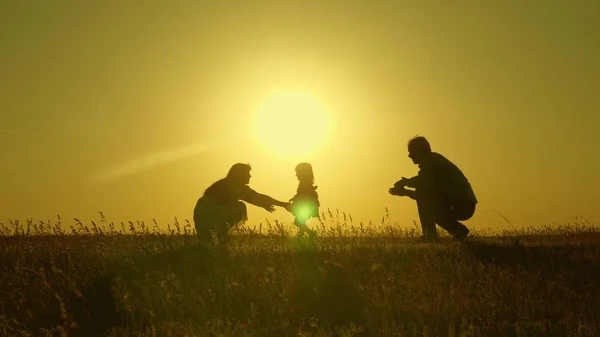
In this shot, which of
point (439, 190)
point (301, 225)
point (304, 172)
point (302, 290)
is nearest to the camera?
point (302, 290)

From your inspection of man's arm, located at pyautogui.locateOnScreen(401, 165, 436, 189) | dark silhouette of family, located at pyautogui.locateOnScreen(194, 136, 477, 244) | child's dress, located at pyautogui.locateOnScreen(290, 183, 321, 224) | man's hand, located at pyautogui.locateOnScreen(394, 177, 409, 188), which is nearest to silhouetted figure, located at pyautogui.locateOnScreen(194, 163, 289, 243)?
dark silhouette of family, located at pyautogui.locateOnScreen(194, 136, 477, 244)

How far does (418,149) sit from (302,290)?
18.6 ft

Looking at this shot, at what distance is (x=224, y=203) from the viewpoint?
44.1 ft

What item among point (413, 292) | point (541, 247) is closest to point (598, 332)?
point (413, 292)

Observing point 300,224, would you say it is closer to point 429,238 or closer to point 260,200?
point 260,200

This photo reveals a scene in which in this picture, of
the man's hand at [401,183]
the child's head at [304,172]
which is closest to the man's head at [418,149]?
the man's hand at [401,183]

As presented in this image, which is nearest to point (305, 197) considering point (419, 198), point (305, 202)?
point (305, 202)

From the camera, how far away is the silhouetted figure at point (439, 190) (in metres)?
13.4

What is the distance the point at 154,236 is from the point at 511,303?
7624 mm

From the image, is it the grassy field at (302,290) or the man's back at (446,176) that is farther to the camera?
the man's back at (446,176)

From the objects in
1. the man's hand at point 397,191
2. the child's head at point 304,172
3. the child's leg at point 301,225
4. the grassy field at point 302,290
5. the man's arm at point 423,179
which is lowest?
the grassy field at point 302,290

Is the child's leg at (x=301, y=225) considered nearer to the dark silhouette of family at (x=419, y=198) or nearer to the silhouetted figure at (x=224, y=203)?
the dark silhouette of family at (x=419, y=198)

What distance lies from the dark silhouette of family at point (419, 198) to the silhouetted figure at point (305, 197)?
20 mm

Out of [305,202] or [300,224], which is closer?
[300,224]
